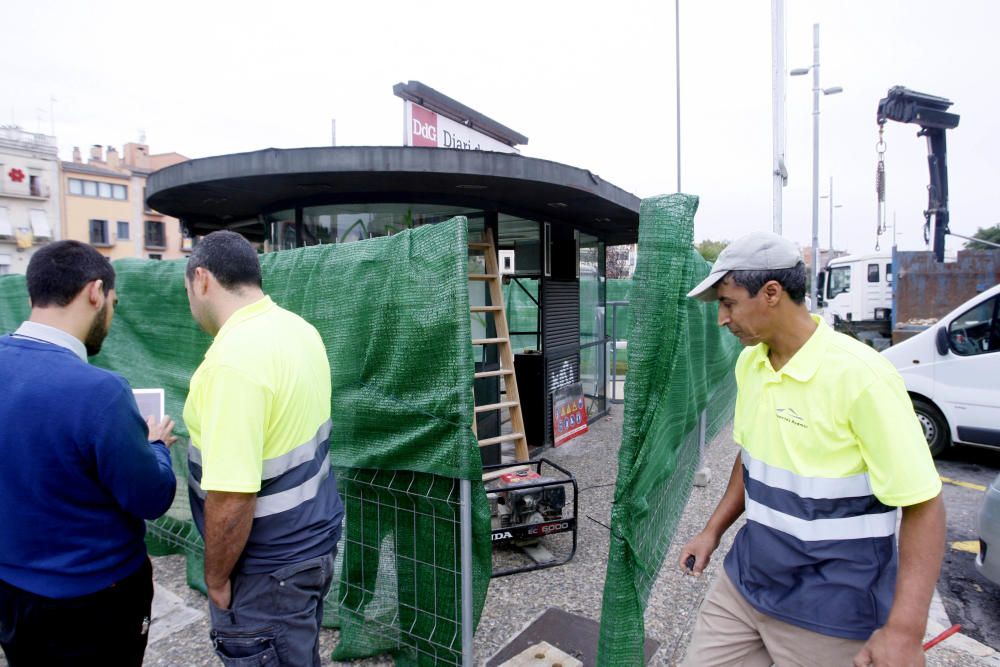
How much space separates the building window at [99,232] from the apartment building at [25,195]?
257 cm

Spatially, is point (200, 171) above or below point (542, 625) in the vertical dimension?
above

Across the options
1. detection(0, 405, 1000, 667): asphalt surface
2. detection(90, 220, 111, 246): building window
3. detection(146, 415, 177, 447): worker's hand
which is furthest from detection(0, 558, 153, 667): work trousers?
detection(90, 220, 111, 246): building window

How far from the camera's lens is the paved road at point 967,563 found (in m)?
3.71

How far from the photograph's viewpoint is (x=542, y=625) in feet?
11.5

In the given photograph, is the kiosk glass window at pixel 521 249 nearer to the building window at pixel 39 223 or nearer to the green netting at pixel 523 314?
the green netting at pixel 523 314

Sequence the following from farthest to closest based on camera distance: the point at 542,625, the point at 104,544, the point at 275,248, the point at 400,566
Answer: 1. the point at 275,248
2. the point at 542,625
3. the point at 400,566
4. the point at 104,544

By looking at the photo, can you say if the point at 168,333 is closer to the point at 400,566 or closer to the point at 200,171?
the point at 200,171

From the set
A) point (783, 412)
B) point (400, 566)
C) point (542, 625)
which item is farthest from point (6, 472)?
point (542, 625)

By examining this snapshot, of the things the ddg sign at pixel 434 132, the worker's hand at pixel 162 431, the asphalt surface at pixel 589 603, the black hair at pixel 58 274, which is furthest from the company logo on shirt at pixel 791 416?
the ddg sign at pixel 434 132

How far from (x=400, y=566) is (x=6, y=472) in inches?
65.2

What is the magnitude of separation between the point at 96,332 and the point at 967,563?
590 centimetres

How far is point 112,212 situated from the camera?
53.8 m

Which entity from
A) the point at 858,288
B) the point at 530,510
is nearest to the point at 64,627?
the point at 530,510

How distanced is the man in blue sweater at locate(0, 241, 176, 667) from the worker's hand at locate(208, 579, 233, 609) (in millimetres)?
333
